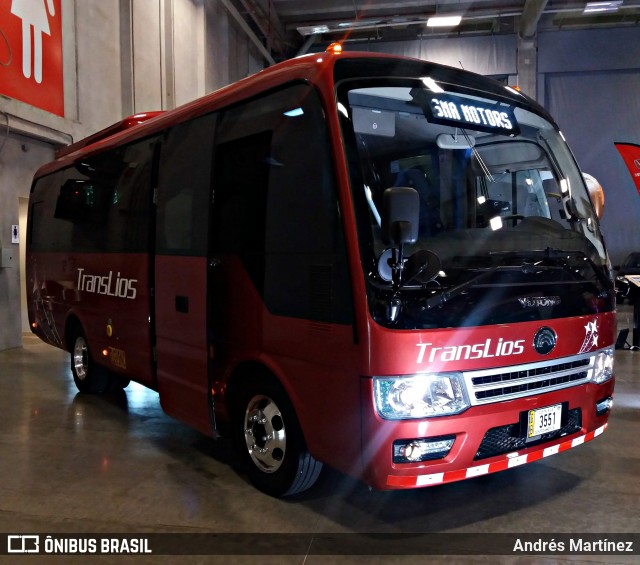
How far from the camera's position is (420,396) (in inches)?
115

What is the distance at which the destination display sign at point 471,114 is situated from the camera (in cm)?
341

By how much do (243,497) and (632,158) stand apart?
60.8ft

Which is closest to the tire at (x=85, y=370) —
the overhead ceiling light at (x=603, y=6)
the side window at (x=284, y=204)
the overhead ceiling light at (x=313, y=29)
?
the side window at (x=284, y=204)

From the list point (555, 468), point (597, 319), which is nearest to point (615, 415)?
point (555, 468)

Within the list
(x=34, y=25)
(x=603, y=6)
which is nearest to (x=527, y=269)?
(x=34, y=25)

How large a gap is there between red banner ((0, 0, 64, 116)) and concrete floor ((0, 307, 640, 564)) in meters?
6.24

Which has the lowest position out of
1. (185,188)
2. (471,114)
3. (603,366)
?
(603,366)

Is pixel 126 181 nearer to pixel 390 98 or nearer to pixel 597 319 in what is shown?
pixel 390 98

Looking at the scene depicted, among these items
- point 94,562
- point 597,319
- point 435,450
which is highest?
point 597,319

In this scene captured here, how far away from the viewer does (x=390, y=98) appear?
130 inches

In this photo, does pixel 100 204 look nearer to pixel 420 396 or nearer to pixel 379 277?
pixel 379 277

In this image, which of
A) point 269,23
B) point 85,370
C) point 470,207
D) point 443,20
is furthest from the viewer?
point 269,23

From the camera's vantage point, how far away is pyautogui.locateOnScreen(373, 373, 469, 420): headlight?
287 cm

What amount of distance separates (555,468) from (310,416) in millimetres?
2100
